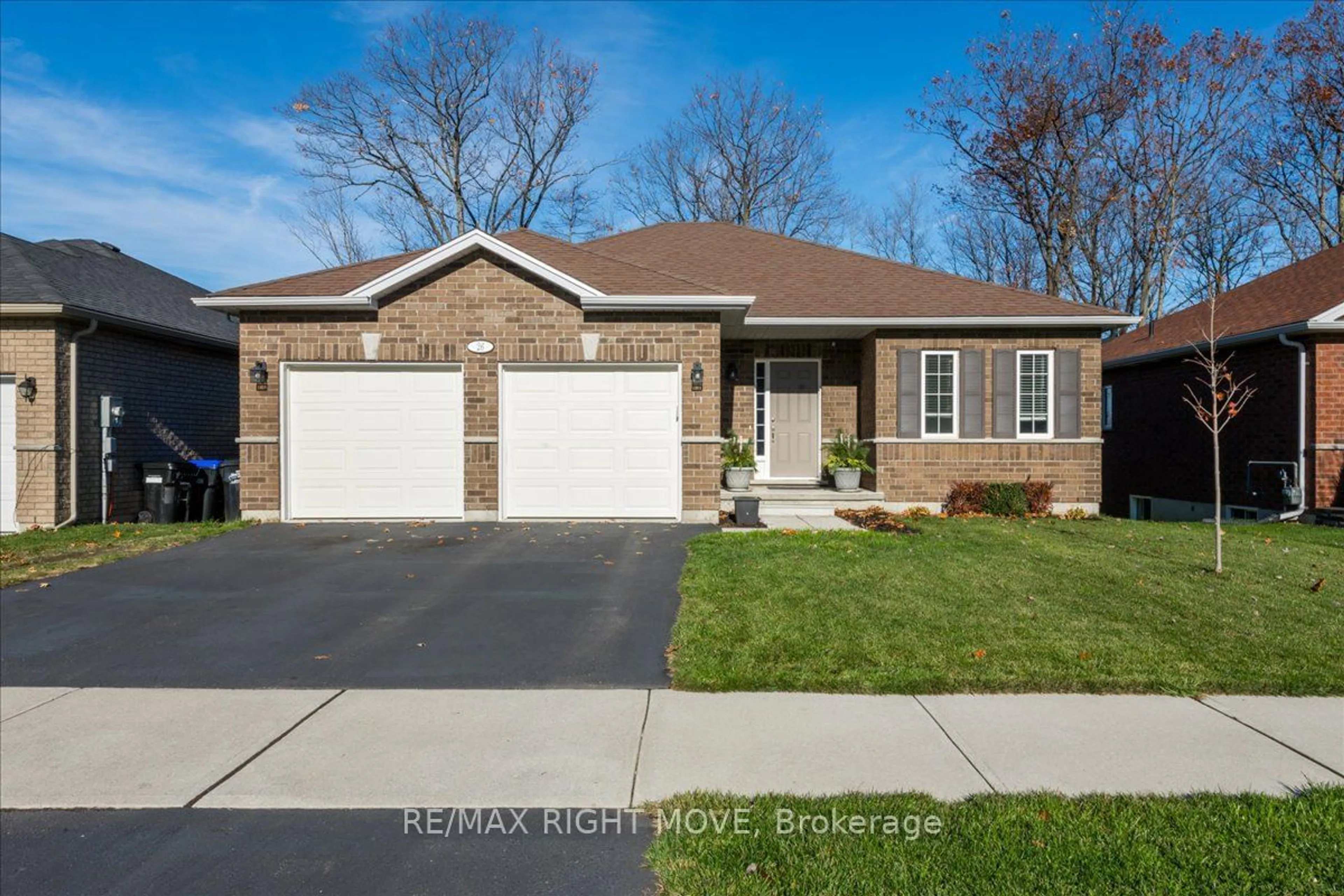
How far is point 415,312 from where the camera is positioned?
11.4m

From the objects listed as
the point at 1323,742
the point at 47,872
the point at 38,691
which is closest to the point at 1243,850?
the point at 1323,742

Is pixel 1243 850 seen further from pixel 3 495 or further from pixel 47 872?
pixel 3 495

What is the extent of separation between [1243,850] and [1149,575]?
542 cm

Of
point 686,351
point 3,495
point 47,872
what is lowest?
point 47,872

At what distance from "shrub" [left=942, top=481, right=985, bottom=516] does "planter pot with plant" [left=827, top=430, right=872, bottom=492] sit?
1.42 m

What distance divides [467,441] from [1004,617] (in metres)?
7.78

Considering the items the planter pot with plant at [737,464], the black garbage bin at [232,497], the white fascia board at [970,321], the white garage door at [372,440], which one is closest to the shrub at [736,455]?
the planter pot with plant at [737,464]

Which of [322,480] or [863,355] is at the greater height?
[863,355]

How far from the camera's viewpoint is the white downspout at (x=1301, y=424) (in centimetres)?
1257

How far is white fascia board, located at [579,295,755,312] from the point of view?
11.1 m

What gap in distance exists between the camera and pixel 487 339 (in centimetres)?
1130

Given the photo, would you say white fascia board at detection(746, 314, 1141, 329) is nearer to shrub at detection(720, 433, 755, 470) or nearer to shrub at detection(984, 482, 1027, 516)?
shrub at detection(720, 433, 755, 470)

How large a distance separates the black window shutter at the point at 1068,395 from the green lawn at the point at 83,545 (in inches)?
507

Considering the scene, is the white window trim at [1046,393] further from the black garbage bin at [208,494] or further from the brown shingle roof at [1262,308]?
the black garbage bin at [208,494]
